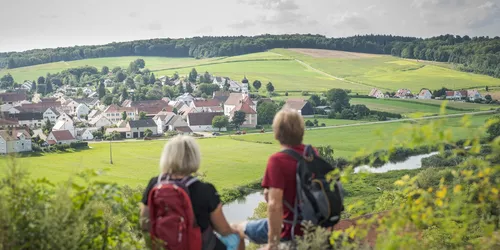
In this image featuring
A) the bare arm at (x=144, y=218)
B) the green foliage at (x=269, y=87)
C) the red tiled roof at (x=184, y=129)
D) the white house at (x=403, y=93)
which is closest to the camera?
the bare arm at (x=144, y=218)

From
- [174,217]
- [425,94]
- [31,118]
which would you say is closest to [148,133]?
[31,118]

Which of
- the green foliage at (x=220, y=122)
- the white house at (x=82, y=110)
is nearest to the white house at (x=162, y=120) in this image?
the green foliage at (x=220, y=122)

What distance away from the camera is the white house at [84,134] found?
1940 inches

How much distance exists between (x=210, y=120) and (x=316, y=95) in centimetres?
1135

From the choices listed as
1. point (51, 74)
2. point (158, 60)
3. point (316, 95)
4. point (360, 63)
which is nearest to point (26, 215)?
point (316, 95)

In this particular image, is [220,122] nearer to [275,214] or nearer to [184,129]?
[184,129]

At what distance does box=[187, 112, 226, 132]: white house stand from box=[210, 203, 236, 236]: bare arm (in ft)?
165

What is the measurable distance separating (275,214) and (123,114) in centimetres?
5844

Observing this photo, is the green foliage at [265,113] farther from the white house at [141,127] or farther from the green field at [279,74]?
the green field at [279,74]

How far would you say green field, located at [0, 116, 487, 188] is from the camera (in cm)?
3209

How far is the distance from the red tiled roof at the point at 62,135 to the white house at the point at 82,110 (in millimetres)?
15615

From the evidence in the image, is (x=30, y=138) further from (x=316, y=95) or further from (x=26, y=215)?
(x=26, y=215)

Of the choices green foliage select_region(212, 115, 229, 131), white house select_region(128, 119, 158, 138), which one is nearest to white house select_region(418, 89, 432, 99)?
green foliage select_region(212, 115, 229, 131)

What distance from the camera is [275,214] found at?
282 cm
